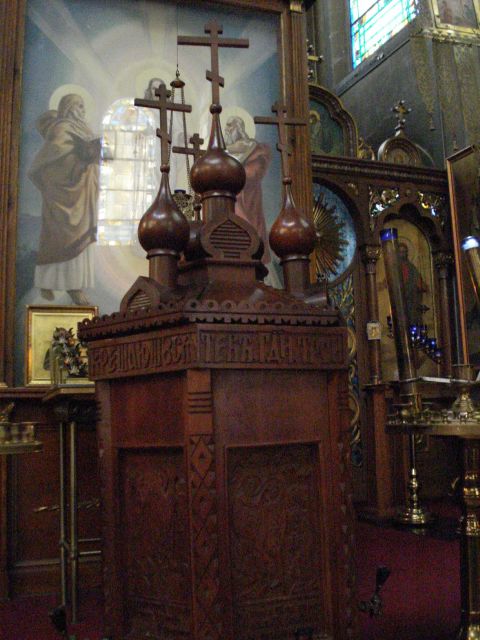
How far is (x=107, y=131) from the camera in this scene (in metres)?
4.78

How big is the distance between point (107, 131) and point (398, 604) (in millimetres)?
3460

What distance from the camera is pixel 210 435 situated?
6.41ft

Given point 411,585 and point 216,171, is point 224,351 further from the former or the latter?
point 411,585

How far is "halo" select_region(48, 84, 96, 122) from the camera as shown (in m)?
→ 4.64

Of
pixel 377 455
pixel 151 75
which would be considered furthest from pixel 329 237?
pixel 151 75

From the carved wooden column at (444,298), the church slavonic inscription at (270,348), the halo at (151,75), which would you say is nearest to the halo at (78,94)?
the halo at (151,75)

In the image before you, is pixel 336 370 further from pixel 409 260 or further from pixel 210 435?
pixel 409 260

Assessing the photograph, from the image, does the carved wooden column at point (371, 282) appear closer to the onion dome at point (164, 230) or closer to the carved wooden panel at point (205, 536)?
the onion dome at point (164, 230)

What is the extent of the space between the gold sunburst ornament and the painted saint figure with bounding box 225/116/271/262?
2.96 meters

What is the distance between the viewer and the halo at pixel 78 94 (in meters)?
4.64

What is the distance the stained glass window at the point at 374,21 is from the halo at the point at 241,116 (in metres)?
5.23

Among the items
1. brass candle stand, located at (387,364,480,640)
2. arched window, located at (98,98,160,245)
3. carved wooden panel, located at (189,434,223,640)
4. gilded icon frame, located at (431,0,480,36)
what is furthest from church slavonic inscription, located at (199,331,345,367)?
gilded icon frame, located at (431,0,480,36)

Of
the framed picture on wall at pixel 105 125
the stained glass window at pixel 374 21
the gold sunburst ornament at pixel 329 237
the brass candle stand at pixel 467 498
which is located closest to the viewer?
the brass candle stand at pixel 467 498

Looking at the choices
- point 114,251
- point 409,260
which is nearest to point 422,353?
point 409,260
